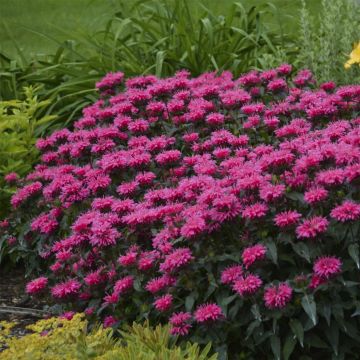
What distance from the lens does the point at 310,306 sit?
10.3 ft

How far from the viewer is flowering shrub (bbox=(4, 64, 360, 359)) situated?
3273mm

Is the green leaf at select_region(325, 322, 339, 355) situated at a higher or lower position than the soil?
higher

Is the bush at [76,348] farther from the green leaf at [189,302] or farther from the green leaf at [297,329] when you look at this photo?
the green leaf at [297,329]

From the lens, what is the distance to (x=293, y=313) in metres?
3.25

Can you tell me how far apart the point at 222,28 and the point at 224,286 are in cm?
361

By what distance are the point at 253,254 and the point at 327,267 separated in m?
0.29

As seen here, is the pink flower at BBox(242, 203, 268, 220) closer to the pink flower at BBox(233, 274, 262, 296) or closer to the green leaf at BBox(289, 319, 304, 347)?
the pink flower at BBox(233, 274, 262, 296)

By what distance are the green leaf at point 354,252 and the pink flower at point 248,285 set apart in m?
0.37

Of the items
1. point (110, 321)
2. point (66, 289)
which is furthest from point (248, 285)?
point (66, 289)

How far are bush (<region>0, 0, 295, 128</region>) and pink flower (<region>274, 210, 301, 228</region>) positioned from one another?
9.26 ft

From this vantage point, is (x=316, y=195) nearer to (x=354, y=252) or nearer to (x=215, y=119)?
(x=354, y=252)

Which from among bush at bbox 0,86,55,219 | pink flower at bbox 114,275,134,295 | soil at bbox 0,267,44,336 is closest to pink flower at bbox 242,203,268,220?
pink flower at bbox 114,275,134,295

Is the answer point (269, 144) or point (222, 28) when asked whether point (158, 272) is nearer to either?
point (269, 144)

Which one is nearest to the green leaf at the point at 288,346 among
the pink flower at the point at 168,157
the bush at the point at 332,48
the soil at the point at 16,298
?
the pink flower at the point at 168,157
